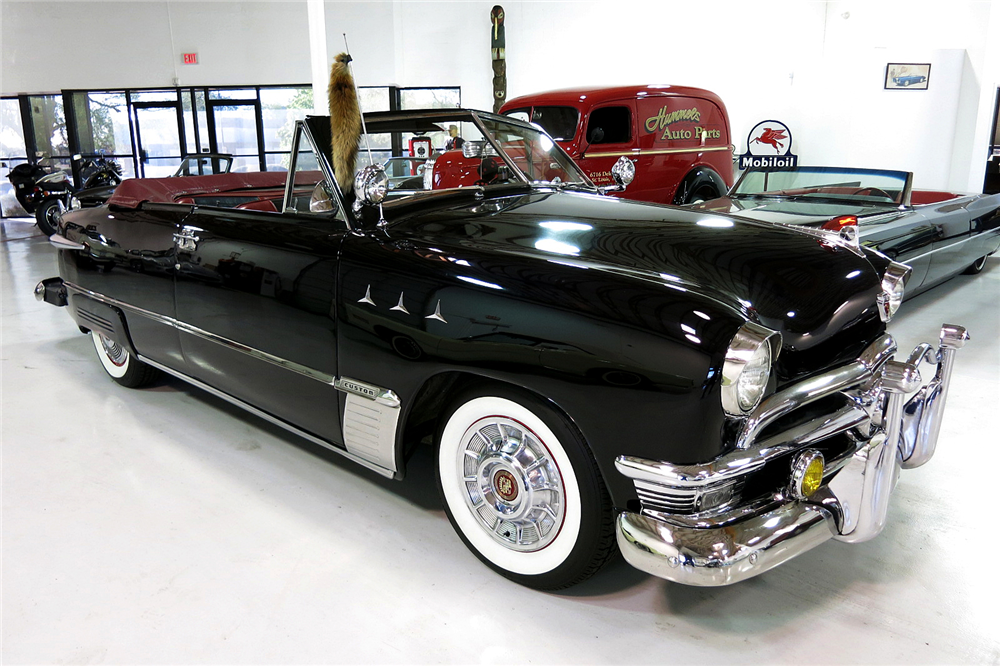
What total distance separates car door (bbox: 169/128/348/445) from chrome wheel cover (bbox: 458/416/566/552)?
1.95ft

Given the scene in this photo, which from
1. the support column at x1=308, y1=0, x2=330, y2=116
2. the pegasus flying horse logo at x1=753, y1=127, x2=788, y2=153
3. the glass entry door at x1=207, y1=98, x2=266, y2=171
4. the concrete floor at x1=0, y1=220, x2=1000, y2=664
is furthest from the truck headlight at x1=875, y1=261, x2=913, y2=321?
the glass entry door at x1=207, y1=98, x2=266, y2=171

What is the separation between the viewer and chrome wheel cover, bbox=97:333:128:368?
3871 mm

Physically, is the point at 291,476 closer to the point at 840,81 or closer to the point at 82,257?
the point at 82,257

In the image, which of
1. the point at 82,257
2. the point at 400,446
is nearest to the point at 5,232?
the point at 82,257

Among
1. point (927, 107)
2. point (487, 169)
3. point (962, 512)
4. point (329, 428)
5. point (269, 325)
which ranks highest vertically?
point (927, 107)

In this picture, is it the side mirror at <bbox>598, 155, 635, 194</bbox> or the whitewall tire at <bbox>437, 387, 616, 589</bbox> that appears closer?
the whitewall tire at <bbox>437, 387, 616, 589</bbox>

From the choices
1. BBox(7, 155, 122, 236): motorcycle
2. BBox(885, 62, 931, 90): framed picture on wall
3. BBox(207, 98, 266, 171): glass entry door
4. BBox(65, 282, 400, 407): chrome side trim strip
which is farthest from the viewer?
BBox(207, 98, 266, 171): glass entry door

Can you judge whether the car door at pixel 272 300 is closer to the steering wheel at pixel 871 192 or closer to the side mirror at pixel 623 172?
the side mirror at pixel 623 172

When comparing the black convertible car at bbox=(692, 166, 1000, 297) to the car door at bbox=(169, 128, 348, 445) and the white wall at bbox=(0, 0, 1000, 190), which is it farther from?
the white wall at bbox=(0, 0, 1000, 190)

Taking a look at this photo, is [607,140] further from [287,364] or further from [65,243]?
[287,364]

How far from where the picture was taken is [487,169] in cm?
300

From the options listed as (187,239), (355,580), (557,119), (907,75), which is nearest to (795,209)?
(557,119)

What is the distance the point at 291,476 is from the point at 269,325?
0.67m

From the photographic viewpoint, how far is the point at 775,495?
1.84m
